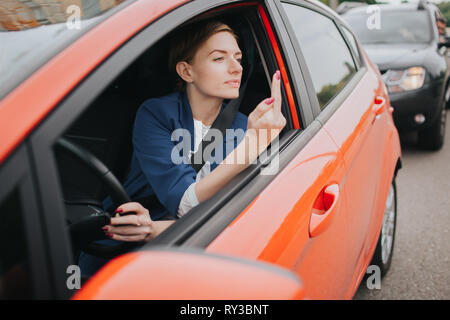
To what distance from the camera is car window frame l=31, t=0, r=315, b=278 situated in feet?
2.42

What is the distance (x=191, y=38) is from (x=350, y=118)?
0.79 m

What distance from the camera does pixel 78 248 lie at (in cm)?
140

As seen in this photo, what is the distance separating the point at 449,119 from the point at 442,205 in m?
4.00

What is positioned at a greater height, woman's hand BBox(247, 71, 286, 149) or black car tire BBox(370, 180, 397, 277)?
woman's hand BBox(247, 71, 286, 149)

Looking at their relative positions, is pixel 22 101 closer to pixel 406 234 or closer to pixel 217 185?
pixel 217 185

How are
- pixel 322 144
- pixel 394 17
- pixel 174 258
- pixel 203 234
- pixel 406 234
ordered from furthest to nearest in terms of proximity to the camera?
pixel 394 17, pixel 406 234, pixel 322 144, pixel 203 234, pixel 174 258

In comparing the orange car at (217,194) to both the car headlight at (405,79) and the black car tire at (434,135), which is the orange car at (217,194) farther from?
the black car tire at (434,135)

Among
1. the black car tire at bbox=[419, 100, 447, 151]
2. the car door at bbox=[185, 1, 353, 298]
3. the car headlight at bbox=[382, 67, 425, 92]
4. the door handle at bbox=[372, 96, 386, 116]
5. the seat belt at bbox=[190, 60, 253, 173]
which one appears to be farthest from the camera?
the black car tire at bbox=[419, 100, 447, 151]

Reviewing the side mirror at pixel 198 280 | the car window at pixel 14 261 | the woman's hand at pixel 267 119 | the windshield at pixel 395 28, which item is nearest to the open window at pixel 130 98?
the woman's hand at pixel 267 119

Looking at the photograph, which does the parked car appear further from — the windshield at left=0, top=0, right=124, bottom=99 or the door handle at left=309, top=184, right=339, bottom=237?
the windshield at left=0, top=0, right=124, bottom=99

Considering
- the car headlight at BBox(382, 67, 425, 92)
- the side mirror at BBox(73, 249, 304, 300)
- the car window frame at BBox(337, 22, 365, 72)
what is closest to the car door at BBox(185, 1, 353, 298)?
the side mirror at BBox(73, 249, 304, 300)

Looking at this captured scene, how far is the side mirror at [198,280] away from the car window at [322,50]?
4.15 feet

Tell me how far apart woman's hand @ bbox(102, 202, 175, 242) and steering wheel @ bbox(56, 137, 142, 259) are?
0.09 feet
